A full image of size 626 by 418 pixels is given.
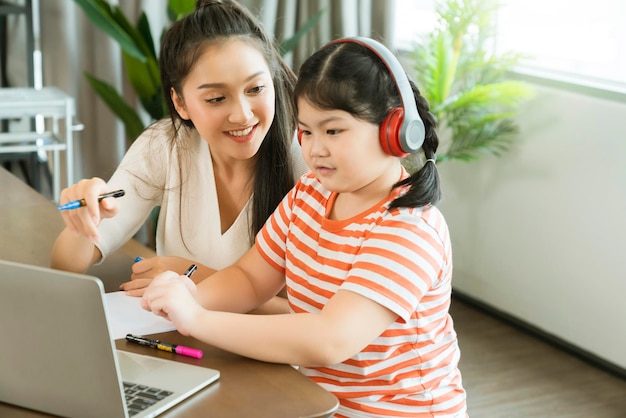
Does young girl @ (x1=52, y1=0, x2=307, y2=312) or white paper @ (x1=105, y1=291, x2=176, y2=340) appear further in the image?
young girl @ (x1=52, y1=0, x2=307, y2=312)

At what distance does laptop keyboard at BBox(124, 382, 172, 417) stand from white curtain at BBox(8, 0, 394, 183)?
7.77 feet

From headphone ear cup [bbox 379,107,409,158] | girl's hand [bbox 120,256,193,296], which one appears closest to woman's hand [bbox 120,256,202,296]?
girl's hand [bbox 120,256,193,296]

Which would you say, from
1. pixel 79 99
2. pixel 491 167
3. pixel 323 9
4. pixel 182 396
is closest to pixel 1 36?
pixel 79 99

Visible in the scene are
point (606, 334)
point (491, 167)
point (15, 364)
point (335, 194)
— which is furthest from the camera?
point (491, 167)

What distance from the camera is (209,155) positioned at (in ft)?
5.29

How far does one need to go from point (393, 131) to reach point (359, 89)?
0.07 m

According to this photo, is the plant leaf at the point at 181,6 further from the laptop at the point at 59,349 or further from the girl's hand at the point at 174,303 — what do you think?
the laptop at the point at 59,349

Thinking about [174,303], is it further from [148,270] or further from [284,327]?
[148,270]

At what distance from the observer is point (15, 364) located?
0.93 m

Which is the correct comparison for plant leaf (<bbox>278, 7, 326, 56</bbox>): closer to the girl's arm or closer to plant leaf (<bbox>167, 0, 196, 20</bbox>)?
plant leaf (<bbox>167, 0, 196, 20</bbox>)

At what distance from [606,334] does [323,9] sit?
1637 millimetres

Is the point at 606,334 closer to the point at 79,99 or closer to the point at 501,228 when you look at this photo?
the point at 501,228

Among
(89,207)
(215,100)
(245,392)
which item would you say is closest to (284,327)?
(245,392)

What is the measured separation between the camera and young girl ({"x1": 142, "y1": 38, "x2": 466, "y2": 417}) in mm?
1042
